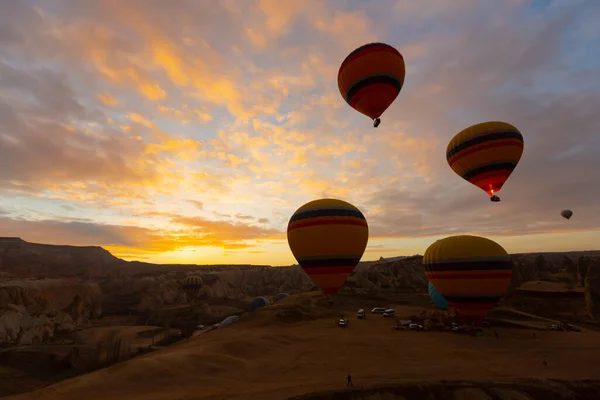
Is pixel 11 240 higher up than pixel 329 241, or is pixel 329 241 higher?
pixel 11 240

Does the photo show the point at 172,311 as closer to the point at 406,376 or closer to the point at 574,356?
the point at 406,376

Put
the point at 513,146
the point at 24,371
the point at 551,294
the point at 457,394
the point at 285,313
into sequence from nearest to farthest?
the point at 457,394 → the point at 513,146 → the point at 24,371 → the point at 285,313 → the point at 551,294

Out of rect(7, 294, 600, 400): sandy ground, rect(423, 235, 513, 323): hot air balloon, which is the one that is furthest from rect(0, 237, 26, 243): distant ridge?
rect(423, 235, 513, 323): hot air balloon

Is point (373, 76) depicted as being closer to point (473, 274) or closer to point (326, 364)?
A: point (473, 274)

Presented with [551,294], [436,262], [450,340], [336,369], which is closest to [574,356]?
[450,340]

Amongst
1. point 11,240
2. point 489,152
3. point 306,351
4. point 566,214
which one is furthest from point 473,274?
point 11,240

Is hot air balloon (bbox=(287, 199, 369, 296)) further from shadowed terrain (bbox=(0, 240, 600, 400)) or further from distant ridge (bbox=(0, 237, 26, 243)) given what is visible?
distant ridge (bbox=(0, 237, 26, 243))

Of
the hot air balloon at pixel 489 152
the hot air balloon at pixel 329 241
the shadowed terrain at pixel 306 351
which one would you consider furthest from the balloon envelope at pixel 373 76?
the shadowed terrain at pixel 306 351

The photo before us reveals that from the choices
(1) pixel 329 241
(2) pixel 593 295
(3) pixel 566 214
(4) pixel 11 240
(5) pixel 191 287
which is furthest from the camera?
(4) pixel 11 240
